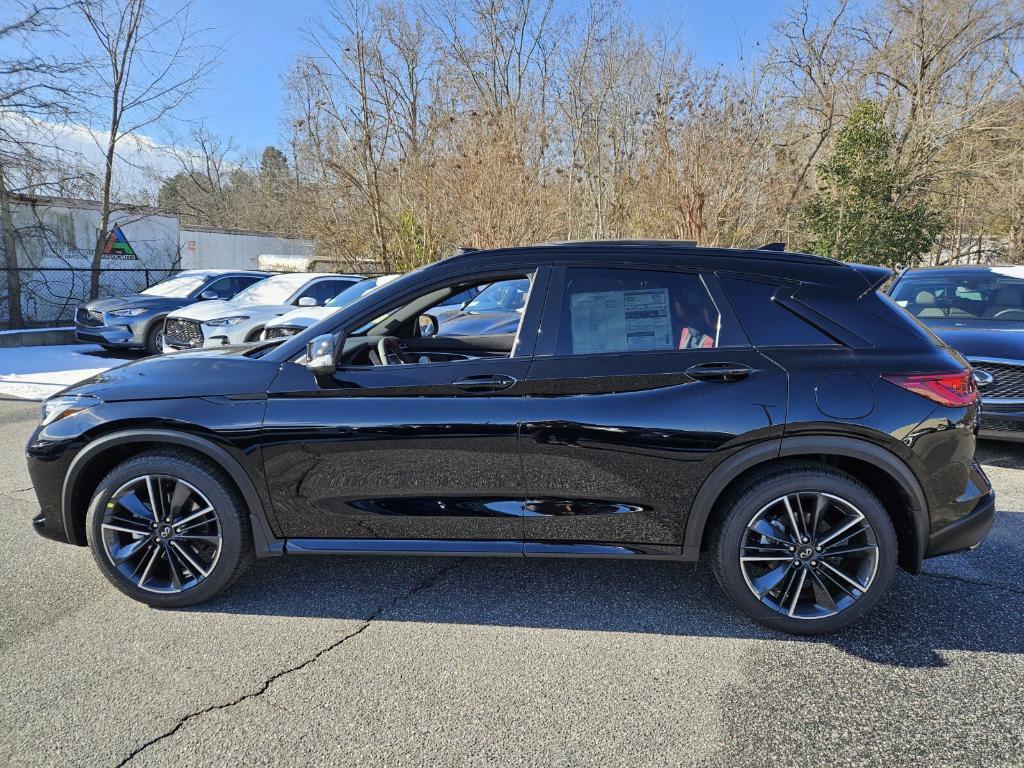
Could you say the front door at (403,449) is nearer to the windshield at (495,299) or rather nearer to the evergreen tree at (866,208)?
the windshield at (495,299)

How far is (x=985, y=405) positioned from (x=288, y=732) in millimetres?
5963

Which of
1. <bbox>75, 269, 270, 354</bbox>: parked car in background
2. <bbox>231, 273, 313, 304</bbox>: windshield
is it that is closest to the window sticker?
<bbox>231, 273, 313, 304</bbox>: windshield

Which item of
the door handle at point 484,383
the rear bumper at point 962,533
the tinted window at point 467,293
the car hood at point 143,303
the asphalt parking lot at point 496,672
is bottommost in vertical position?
the asphalt parking lot at point 496,672

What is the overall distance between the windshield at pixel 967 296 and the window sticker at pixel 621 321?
4990 mm

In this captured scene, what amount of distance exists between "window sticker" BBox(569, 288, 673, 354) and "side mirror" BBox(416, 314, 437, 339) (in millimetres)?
1571

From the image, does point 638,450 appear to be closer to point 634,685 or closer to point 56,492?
point 634,685

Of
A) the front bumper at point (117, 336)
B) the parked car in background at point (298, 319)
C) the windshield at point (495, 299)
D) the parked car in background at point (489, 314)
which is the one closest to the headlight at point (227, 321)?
the parked car in background at point (298, 319)

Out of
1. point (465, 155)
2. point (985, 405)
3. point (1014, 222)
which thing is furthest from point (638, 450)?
point (1014, 222)

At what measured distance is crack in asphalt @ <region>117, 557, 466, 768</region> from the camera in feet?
7.45

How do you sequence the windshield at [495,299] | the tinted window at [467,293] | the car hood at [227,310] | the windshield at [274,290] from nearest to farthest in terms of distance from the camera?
the tinted window at [467,293] → the windshield at [495,299] → the car hood at [227,310] → the windshield at [274,290]

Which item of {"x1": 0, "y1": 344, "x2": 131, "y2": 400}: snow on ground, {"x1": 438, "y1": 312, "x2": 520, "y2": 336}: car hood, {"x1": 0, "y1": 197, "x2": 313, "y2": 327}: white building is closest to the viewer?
{"x1": 438, "y1": 312, "x2": 520, "y2": 336}: car hood

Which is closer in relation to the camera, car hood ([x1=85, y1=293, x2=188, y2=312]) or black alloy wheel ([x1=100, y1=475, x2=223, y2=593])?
black alloy wheel ([x1=100, y1=475, x2=223, y2=593])

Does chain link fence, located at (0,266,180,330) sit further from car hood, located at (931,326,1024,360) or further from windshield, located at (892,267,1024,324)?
car hood, located at (931,326,1024,360)

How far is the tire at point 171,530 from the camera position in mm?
3074
